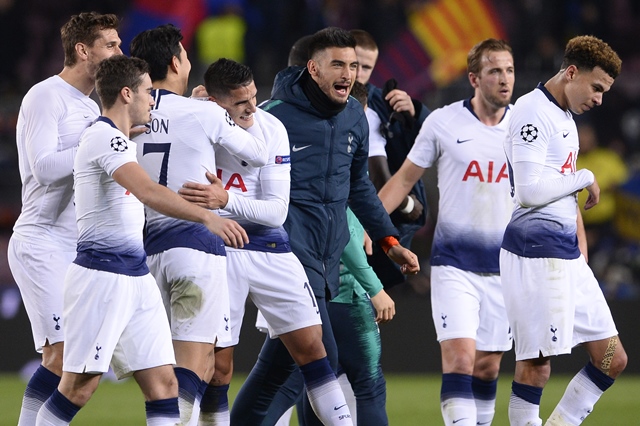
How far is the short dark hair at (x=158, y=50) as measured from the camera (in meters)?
5.61

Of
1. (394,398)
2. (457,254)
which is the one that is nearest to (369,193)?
(457,254)

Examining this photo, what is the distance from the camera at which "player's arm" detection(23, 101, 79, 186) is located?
568 cm

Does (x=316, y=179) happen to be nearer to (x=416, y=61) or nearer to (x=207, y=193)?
(x=207, y=193)

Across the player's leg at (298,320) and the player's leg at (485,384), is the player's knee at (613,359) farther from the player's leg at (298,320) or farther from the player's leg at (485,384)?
the player's leg at (298,320)

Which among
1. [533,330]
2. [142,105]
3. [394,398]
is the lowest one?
[394,398]

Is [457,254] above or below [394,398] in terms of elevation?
above

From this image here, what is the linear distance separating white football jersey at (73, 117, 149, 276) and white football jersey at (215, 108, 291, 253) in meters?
0.66

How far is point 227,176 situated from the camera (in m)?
5.85

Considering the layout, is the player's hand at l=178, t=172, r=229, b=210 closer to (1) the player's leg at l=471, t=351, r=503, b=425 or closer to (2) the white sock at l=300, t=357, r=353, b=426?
(2) the white sock at l=300, t=357, r=353, b=426

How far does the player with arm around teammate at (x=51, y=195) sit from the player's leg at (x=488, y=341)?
255cm

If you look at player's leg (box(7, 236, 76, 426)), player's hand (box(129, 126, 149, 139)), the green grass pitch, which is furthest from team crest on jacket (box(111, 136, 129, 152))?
the green grass pitch

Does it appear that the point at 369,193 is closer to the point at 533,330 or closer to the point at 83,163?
the point at 533,330

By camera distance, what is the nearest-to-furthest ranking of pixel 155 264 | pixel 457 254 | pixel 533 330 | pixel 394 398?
1. pixel 155 264
2. pixel 533 330
3. pixel 457 254
4. pixel 394 398

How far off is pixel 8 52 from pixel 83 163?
35.4 feet
